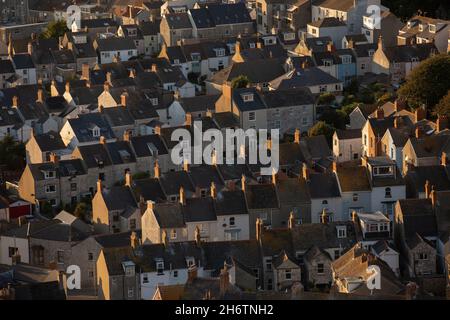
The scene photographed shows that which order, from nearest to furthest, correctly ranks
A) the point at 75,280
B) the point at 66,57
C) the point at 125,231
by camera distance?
the point at 75,280
the point at 125,231
the point at 66,57

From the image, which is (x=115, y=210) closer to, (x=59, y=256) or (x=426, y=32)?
(x=59, y=256)

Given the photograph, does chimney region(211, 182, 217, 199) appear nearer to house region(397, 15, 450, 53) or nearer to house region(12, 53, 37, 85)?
house region(397, 15, 450, 53)

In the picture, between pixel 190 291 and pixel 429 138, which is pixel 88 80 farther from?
pixel 190 291

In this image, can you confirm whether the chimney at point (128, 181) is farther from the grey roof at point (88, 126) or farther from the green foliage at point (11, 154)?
the green foliage at point (11, 154)

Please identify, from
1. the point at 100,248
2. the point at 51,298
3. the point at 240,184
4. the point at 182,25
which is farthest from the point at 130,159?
the point at 182,25

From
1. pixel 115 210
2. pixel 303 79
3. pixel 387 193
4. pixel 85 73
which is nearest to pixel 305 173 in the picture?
pixel 387 193

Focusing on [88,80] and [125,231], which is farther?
[88,80]
